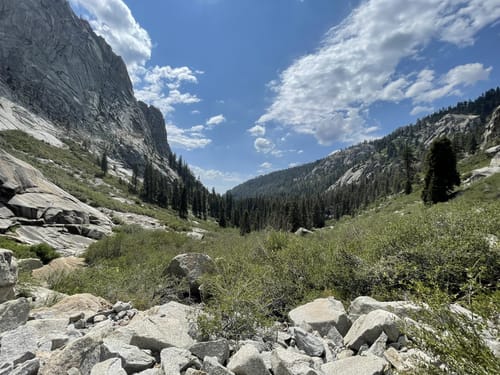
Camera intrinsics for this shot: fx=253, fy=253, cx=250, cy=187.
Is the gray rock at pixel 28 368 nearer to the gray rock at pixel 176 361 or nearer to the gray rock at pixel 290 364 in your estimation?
the gray rock at pixel 176 361

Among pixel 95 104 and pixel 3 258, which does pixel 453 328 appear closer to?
pixel 3 258

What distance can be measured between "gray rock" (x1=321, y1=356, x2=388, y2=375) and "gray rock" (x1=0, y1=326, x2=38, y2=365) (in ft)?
11.3

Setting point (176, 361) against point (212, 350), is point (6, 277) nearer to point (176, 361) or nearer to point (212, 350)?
point (176, 361)

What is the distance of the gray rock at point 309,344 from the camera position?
11.7ft

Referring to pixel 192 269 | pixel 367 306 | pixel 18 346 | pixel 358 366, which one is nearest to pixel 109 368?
pixel 18 346

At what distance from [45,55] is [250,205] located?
101682mm

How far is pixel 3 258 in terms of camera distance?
4.98 m

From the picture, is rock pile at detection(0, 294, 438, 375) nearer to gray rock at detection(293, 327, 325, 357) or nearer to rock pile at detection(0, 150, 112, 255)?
gray rock at detection(293, 327, 325, 357)

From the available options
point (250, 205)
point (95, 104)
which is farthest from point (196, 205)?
point (95, 104)

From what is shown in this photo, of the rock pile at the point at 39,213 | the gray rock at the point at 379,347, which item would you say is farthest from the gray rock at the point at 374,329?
the rock pile at the point at 39,213

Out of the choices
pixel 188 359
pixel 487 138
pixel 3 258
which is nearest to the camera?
pixel 188 359

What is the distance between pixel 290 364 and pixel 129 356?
71.5 inches

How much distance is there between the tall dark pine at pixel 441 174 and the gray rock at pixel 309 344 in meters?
29.0

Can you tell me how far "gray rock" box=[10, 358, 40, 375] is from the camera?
2.54 m
